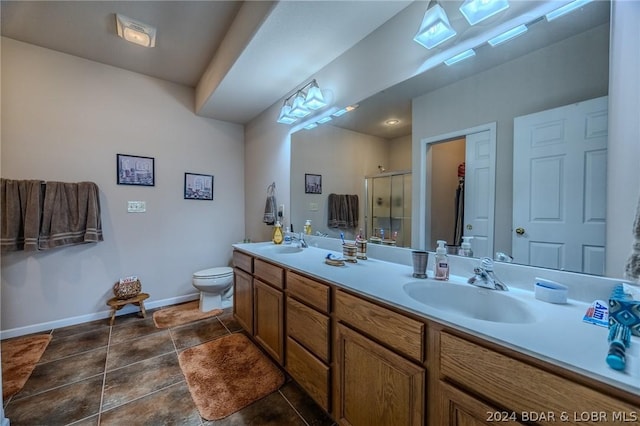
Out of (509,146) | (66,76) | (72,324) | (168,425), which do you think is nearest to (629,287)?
(509,146)

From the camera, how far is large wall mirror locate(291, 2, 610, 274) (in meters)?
0.98

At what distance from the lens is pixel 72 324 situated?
2463 mm

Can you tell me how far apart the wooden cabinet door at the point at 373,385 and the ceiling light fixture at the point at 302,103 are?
1740mm

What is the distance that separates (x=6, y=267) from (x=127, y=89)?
6.57 feet

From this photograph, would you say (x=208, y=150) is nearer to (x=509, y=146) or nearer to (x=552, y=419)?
(x=509, y=146)

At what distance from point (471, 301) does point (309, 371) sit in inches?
36.3

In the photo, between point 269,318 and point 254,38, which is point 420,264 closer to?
point 269,318

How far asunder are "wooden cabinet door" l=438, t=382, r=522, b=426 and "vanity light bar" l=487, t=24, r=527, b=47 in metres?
1.45

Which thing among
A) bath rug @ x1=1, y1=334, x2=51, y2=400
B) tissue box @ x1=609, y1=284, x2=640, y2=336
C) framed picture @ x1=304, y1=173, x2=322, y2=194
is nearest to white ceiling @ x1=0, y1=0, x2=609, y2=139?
framed picture @ x1=304, y1=173, x2=322, y2=194

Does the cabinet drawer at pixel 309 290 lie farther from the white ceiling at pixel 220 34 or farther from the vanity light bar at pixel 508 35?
the white ceiling at pixel 220 34

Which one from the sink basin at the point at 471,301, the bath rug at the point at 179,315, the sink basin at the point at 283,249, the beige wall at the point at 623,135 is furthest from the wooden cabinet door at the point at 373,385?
the bath rug at the point at 179,315

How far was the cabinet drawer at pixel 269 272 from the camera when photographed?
5.45 feet

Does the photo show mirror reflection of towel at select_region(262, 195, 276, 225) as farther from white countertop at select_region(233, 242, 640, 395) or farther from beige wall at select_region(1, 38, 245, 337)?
white countertop at select_region(233, 242, 640, 395)

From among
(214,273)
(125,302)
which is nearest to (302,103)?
(214,273)
